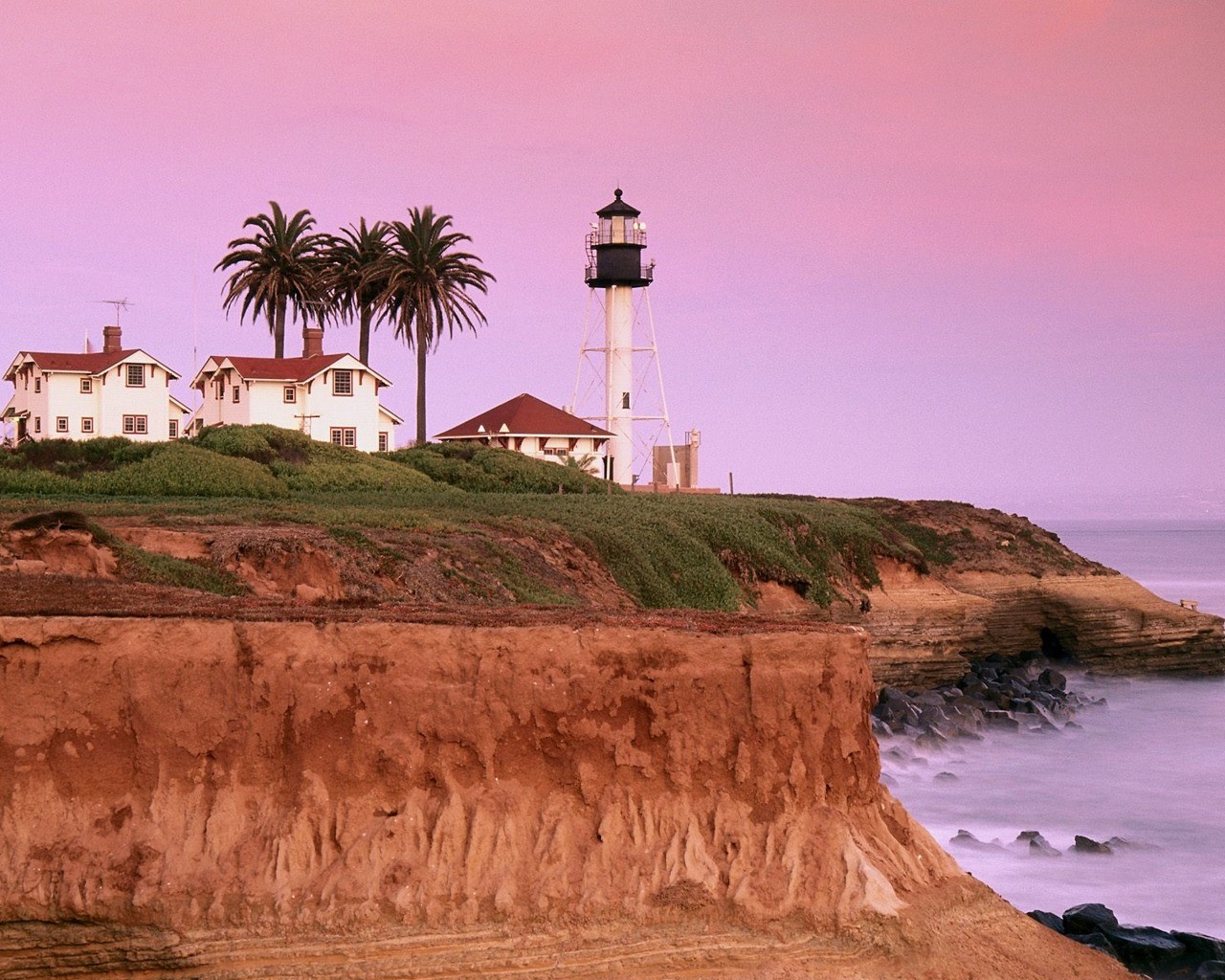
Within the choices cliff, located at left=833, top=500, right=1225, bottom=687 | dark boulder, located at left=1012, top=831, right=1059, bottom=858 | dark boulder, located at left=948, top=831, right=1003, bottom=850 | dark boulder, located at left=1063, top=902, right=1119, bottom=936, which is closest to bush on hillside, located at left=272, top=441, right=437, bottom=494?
cliff, located at left=833, top=500, right=1225, bottom=687

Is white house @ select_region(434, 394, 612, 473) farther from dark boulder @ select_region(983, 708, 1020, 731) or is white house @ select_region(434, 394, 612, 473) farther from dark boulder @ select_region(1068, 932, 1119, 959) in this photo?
dark boulder @ select_region(1068, 932, 1119, 959)

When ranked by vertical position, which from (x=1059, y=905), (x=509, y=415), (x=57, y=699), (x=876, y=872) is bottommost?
(x=1059, y=905)

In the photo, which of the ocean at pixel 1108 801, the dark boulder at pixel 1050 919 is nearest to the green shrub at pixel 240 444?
the ocean at pixel 1108 801

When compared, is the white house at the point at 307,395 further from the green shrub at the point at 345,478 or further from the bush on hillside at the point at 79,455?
the bush on hillside at the point at 79,455

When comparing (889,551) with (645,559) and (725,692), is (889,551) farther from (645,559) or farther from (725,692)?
(725,692)

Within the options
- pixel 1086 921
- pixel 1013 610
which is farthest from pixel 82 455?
pixel 1086 921

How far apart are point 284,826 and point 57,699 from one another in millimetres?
1839

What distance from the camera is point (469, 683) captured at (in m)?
10.7

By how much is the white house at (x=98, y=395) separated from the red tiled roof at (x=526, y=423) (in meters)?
13.9

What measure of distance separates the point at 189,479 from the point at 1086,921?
2915 cm

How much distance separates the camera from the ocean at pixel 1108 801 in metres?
19.9

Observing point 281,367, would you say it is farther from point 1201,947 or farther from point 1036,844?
point 1201,947

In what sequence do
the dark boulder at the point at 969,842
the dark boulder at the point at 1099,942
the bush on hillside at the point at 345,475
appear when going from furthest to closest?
the bush on hillside at the point at 345,475 → the dark boulder at the point at 969,842 → the dark boulder at the point at 1099,942

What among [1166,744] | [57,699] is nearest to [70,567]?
[57,699]
